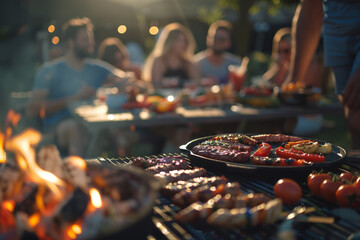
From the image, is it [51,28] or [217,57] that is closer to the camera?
[217,57]

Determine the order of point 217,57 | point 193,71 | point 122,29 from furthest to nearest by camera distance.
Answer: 1. point 122,29
2. point 217,57
3. point 193,71

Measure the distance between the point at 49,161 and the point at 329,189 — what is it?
134 centimetres

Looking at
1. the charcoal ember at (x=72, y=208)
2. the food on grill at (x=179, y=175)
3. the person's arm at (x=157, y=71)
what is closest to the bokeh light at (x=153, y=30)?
the person's arm at (x=157, y=71)

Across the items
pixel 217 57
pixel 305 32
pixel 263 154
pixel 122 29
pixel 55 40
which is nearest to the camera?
pixel 263 154

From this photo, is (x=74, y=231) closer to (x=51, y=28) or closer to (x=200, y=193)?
(x=200, y=193)

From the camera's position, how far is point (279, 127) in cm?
542

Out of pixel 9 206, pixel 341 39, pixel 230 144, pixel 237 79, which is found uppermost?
pixel 341 39

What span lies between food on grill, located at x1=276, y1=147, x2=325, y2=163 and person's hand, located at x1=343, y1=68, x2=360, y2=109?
880mm

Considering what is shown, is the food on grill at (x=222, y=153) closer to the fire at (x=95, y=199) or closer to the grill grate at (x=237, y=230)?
the grill grate at (x=237, y=230)

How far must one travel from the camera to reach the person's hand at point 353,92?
9.19 ft

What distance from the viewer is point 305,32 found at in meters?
3.56

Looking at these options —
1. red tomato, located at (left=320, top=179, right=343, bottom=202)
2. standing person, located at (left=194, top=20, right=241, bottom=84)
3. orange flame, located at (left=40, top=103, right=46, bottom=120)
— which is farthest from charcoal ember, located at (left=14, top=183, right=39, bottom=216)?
standing person, located at (left=194, top=20, right=241, bottom=84)

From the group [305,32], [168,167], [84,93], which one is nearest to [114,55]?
[84,93]

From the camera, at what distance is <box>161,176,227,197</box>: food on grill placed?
188 centimetres
